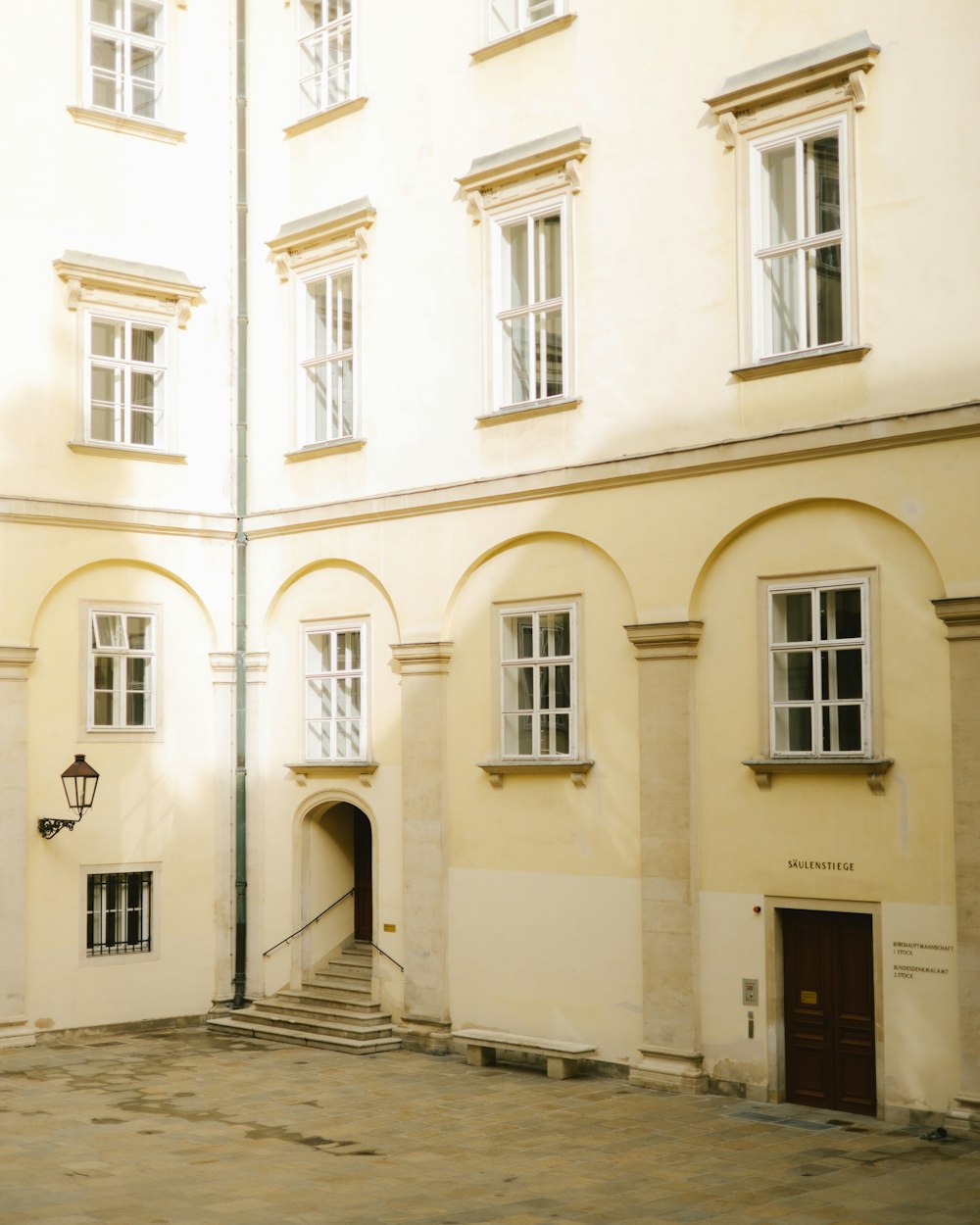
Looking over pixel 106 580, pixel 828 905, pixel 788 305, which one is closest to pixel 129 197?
pixel 106 580

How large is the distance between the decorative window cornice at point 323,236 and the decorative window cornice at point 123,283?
1266 mm

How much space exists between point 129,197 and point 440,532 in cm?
639

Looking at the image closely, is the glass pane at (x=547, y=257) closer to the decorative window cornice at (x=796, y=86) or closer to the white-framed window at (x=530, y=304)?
the white-framed window at (x=530, y=304)

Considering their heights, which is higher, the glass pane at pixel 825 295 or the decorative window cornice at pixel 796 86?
the decorative window cornice at pixel 796 86

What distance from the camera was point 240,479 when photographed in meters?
23.3

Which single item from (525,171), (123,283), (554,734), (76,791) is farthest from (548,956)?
(123,283)

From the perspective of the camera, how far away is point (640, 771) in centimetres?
1816

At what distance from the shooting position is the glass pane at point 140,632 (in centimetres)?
2242

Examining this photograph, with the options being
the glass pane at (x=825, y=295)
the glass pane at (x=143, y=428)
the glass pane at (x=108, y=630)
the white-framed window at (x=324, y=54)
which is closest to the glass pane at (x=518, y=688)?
the glass pane at (x=825, y=295)

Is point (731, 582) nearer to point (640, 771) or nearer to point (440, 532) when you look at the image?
point (640, 771)

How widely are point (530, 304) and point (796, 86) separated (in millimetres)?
4203

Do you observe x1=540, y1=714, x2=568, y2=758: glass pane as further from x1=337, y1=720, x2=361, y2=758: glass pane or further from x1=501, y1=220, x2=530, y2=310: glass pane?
x1=501, y1=220, x2=530, y2=310: glass pane

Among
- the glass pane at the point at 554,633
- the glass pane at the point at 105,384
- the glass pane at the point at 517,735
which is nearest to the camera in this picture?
the glass pane at the point at 554,633

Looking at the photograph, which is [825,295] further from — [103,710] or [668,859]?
[103,710]
